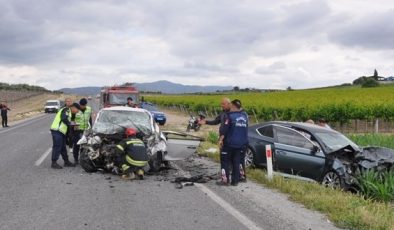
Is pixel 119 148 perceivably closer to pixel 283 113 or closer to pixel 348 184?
pixel 348 184

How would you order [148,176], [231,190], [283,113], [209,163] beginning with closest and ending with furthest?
[231,190], [148,176], [209,163], [283,113]

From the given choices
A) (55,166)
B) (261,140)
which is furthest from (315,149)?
(55,166)

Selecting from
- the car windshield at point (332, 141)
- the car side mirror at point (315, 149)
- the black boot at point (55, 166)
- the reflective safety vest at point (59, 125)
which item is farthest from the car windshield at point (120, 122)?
the car windshield at point (332, 141)

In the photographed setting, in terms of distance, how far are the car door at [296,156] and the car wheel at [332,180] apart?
0.60 ft

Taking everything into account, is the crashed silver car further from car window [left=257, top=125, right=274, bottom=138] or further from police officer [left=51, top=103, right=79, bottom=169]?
car window [left=257, top=125, right=274, bottom=138]

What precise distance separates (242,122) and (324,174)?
231 centimetres

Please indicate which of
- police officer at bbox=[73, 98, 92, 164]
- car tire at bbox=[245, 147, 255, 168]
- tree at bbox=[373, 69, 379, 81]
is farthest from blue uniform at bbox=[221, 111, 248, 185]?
tree at bbox=[373, 69, 379, 81]

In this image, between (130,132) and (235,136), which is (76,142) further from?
(235,136)

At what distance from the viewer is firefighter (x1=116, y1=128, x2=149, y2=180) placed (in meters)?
10.8

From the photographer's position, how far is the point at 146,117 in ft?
43.2

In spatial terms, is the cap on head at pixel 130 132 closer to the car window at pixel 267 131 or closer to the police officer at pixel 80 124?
the police officer at pixel 80 124

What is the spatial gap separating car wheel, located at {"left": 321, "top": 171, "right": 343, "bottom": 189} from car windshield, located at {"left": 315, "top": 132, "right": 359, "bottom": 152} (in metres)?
0.59

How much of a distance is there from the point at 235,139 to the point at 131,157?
7.59ft

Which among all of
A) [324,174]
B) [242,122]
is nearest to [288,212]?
[242,122]
